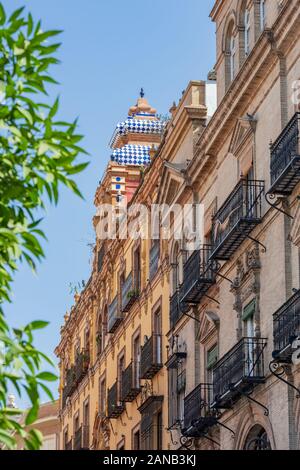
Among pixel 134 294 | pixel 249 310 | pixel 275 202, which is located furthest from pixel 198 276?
pixel 134 294

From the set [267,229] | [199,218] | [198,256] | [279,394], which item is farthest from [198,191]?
[279,394]

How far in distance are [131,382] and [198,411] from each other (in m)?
9.36

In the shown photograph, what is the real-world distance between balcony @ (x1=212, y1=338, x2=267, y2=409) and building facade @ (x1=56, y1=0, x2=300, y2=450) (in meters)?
0.03

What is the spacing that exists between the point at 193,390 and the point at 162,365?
548 cm

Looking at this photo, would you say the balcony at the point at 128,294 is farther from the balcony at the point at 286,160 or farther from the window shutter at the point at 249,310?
the balcony at the point at 286,160

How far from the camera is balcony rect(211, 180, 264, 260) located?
2855cm

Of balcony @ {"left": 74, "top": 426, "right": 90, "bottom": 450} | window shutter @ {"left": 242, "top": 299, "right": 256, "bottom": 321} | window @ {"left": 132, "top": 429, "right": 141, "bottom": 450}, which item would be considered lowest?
window shutter @ {"left": 242, "top": 299, "right": 256, "bottom": 321}

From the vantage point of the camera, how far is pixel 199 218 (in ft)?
115

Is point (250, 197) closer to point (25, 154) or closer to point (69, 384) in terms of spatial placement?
point (25, 154)

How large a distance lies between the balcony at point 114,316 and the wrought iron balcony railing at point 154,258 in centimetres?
435

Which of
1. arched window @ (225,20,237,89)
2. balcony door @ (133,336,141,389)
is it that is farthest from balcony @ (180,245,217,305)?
balcony door @ (133,336,141,389)

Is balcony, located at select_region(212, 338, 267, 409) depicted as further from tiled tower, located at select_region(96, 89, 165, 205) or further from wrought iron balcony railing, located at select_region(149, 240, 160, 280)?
tiled tower, located at select_region(96, 89, 165, 205)
